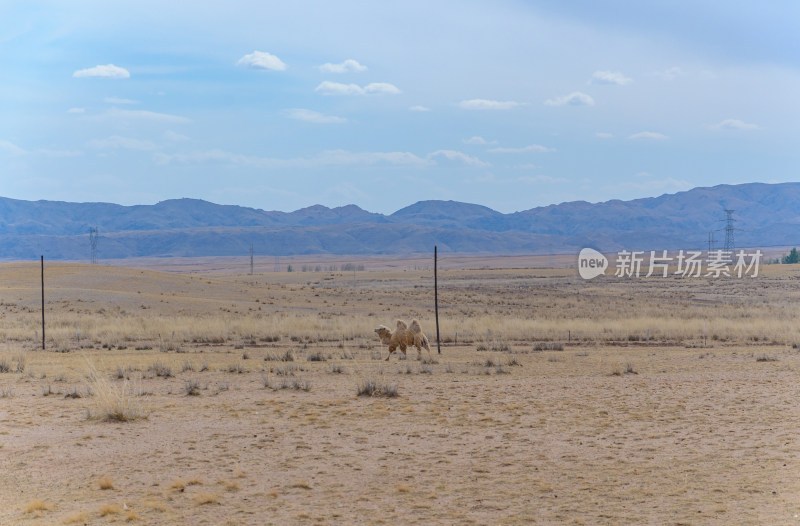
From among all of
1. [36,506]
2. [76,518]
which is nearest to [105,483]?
[36,506]

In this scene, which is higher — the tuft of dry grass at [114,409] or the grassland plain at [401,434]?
the tuft of dry grass at [114,409]

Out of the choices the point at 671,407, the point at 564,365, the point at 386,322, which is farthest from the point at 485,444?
the point at 386,322

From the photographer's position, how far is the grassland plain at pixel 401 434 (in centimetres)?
915

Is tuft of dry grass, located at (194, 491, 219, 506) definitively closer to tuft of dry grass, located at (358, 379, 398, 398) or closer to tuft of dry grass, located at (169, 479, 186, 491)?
tuft of dry grass, located at (169, 479, 186, 491)

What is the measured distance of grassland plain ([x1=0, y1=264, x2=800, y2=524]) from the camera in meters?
9.15

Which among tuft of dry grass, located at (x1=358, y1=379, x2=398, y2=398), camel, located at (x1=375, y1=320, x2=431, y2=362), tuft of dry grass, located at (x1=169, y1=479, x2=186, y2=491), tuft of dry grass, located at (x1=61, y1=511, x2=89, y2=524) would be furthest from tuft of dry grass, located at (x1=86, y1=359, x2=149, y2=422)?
camel, located at (x1=375, y1=320, x2=431, y2=362)

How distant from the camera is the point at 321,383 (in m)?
18.3

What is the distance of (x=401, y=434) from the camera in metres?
12.8

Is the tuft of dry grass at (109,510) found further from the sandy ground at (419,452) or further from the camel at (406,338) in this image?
the camel at (406,338)

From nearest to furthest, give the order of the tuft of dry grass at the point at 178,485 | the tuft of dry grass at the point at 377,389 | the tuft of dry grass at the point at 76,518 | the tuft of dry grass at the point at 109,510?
the tuft of dry grass at the point at 76,518
the tuft of dry grass at the point at 109,510
the tuft of dry grass at the point at 178,485
the tuft of dry grass at the point at 377,389

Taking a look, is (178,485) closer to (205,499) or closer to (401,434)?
(205,499)

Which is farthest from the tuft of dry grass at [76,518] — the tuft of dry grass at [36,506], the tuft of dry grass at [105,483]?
the tuft of dry grass at [105,483]

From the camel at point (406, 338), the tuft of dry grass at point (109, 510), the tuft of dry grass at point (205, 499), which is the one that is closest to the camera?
the tuft of dry grass at point (109, 510)

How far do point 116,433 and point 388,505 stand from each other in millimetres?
5756
